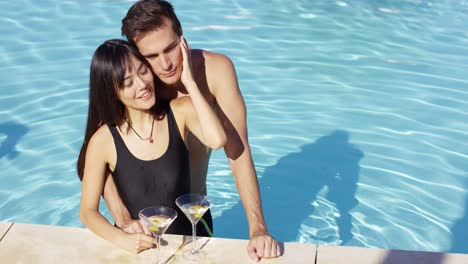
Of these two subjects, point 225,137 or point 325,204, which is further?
point 325,204

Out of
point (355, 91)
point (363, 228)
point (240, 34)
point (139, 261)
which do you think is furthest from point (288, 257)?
point (240, 34)

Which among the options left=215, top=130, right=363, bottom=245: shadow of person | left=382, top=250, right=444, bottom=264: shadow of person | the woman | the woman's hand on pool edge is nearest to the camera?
left=382, top=250, right=444, bottom=264: shadow of person

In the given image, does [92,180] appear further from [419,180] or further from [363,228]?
[419,180]

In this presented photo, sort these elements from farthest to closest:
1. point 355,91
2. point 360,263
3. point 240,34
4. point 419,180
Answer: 1. point 240,34
2. point 355,91
3. point 419,180
4. point 360,263

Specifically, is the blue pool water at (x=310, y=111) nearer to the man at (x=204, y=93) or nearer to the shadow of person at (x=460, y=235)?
the shadow of person at (x=460, y=235)

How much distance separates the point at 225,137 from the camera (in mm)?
3531

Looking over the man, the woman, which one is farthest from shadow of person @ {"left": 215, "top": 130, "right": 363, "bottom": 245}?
the woman

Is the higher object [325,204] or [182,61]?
[182,61]

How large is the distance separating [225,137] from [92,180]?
2.28ft

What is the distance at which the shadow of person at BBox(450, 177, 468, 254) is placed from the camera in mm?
5258

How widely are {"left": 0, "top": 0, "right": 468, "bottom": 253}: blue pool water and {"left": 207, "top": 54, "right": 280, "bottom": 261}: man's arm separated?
1.80 meters

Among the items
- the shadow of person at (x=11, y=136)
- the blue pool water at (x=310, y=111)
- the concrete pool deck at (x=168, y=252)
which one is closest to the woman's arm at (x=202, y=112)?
the concrete pool deck at (x=168, y=252)

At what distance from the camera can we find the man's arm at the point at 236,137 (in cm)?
358

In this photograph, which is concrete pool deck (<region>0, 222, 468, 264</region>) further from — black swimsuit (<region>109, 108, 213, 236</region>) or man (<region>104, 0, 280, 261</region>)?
black swimsuit (<region>109, 108, 213, 236</region>)
